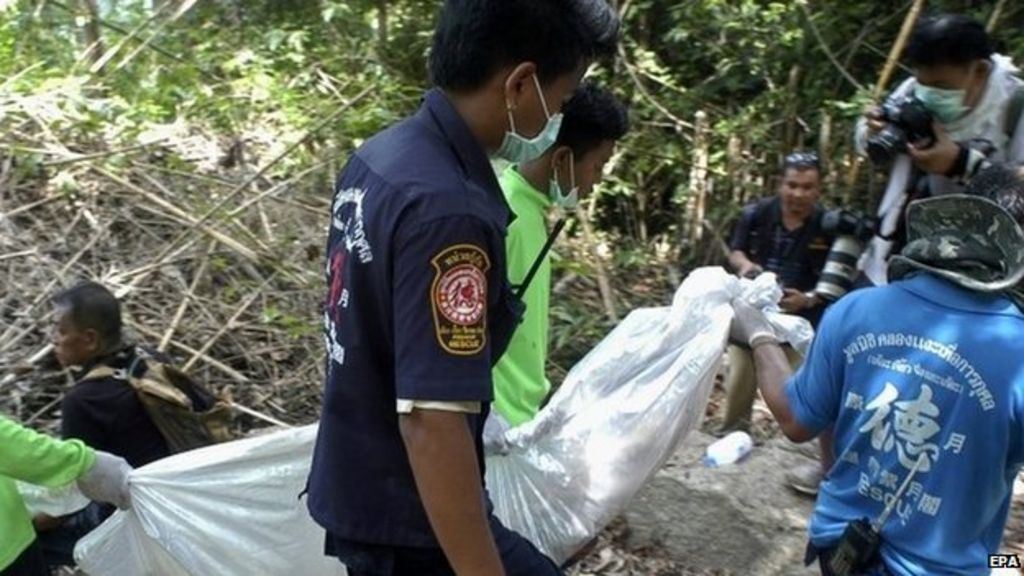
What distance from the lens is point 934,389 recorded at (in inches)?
74.0

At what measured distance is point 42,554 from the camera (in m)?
2.81

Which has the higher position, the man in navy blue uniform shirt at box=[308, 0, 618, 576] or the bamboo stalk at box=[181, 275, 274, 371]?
the man in navy blue uniform shirt at box=[308, 0, 618, 576]

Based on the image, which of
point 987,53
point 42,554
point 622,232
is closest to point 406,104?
point 622,232

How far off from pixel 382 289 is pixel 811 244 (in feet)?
10.7

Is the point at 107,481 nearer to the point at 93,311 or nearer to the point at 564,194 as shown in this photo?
the point at 93,311

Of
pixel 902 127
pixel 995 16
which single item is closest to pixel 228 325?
pixel 902 127

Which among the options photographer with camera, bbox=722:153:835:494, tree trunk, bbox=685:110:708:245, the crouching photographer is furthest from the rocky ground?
tree trunk, bbox=685:110:708:245

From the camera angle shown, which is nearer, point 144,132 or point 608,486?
point 608,486

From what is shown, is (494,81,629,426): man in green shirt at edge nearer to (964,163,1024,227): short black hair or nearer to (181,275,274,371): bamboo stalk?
(964,163,1024,227): short black hair

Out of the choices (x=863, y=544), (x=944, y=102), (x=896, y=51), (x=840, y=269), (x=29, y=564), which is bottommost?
(x=840, y=269)

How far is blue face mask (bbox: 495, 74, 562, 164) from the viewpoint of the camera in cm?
160

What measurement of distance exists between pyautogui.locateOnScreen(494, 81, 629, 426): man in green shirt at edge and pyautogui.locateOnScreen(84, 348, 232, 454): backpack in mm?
901

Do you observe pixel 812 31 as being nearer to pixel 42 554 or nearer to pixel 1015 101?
pixel 1015 101

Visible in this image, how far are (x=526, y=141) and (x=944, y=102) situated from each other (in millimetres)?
2371
